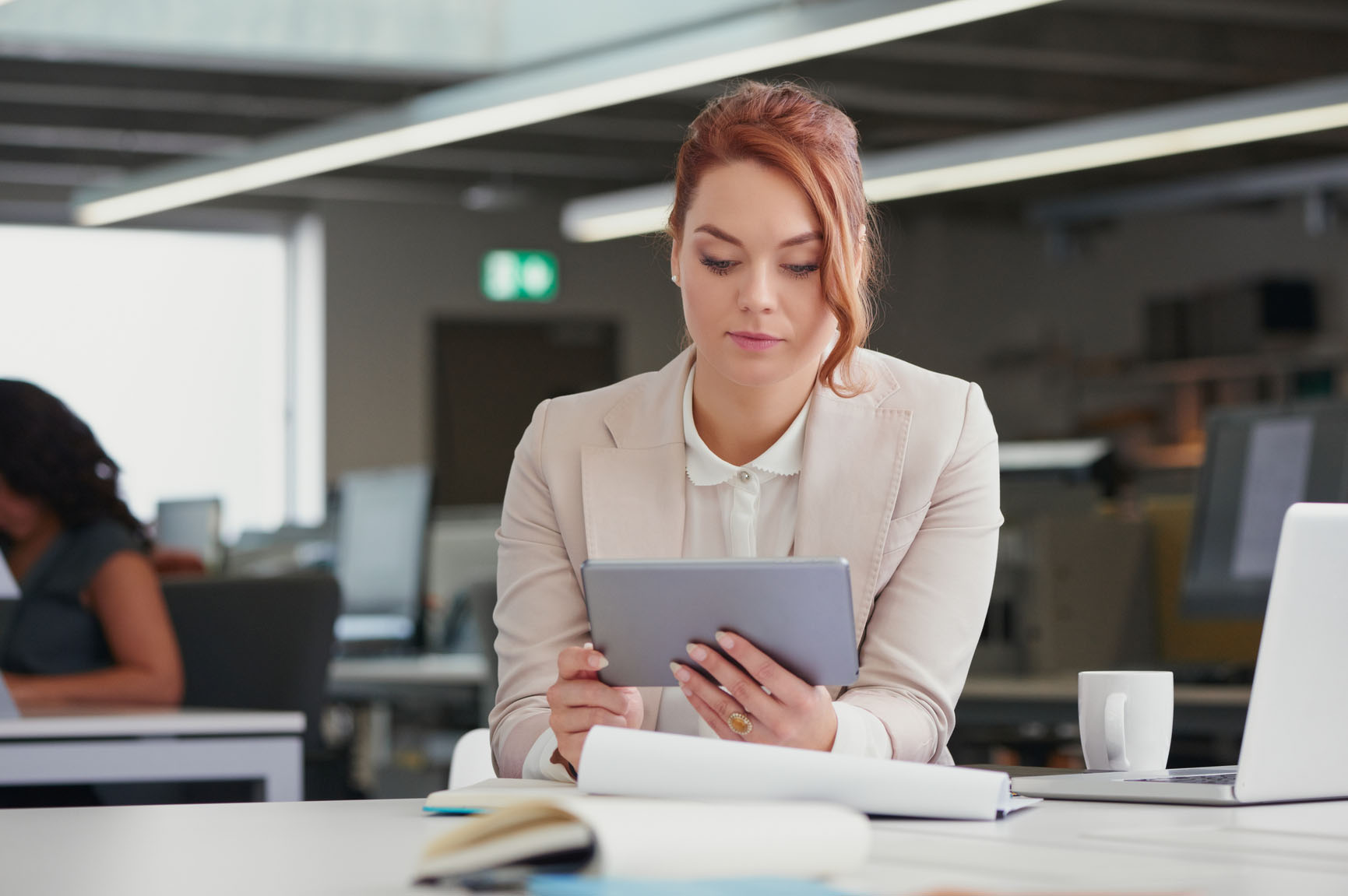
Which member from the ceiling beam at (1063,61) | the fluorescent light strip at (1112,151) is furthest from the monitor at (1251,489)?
the ceiling beam at (1063,61)

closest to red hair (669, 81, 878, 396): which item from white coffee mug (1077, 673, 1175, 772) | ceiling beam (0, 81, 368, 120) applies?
white coffee mug (1077, 673, 1175, 772)

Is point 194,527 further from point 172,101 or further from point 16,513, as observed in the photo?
point 172,101

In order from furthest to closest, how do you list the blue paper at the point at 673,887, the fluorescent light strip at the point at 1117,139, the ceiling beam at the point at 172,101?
the ceiling beam at the point at 172,101, the fluorescent light strip at the point at 1117,139, the blue paper at the point at 673,887

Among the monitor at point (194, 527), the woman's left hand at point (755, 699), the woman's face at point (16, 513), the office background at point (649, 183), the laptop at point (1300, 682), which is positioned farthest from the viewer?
the office background at point (649, 183)

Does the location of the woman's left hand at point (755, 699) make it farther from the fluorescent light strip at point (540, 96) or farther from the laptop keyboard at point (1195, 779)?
the fluorescent light strip at point (540, 96)

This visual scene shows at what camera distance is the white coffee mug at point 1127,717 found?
63.0 inches

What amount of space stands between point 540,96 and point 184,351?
16.6 feet

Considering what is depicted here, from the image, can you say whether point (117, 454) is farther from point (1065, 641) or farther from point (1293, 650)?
point (1293, 650)

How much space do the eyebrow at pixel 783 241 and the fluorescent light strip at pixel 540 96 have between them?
2695 millimetres

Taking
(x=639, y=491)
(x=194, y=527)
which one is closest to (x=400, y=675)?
(x=194, y=527)

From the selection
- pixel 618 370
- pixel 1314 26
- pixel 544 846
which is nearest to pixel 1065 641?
pixel 544 846

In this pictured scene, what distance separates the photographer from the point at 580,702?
1.47 metres

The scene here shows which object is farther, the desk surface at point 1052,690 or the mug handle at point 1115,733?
the desk surface at point 1052,690

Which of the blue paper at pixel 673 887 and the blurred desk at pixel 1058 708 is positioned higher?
the blue paper at pixel 673 887
